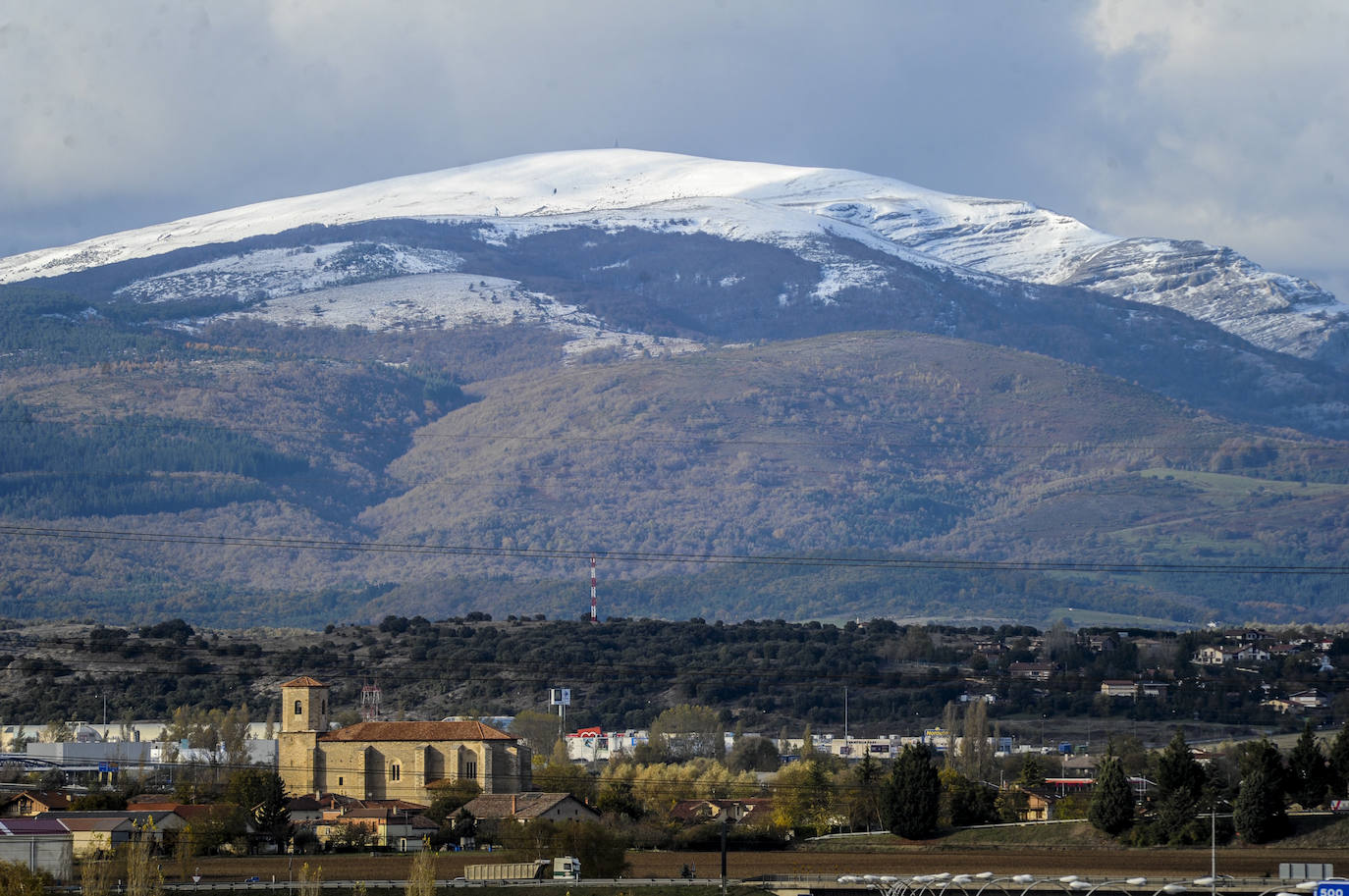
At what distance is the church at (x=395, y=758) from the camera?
13738 centimetres

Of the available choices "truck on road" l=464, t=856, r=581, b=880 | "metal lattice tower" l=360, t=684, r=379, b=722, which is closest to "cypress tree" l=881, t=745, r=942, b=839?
"truck on road" l=464, t=856, r=581, b=880

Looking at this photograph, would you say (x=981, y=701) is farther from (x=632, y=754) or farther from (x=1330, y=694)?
(x=1330, y=694)

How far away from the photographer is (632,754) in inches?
6535

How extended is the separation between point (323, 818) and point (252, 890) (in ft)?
99.5

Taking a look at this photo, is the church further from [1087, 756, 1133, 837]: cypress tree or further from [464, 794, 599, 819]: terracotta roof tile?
[1087, 756, 1133, 837]: cypress tree

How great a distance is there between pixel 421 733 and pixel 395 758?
2.66 meters

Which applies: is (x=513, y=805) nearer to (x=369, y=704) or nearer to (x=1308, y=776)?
(x=1308, y=776)

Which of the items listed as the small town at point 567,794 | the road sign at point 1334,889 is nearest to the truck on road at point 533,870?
the small town at point 567,794

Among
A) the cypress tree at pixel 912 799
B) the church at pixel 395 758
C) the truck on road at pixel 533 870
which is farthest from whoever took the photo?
the church at pixel 395 758

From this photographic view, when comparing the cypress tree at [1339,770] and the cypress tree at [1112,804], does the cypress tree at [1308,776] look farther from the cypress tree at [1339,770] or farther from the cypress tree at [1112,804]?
the cypress tree at [1112,804]

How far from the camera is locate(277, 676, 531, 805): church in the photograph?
5408 inches

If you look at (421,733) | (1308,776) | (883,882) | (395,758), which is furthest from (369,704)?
(883,882)

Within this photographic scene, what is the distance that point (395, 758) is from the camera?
139 meters

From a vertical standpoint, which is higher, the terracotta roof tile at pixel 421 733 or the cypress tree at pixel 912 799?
the terracotta roof tile at pixel 421 733
